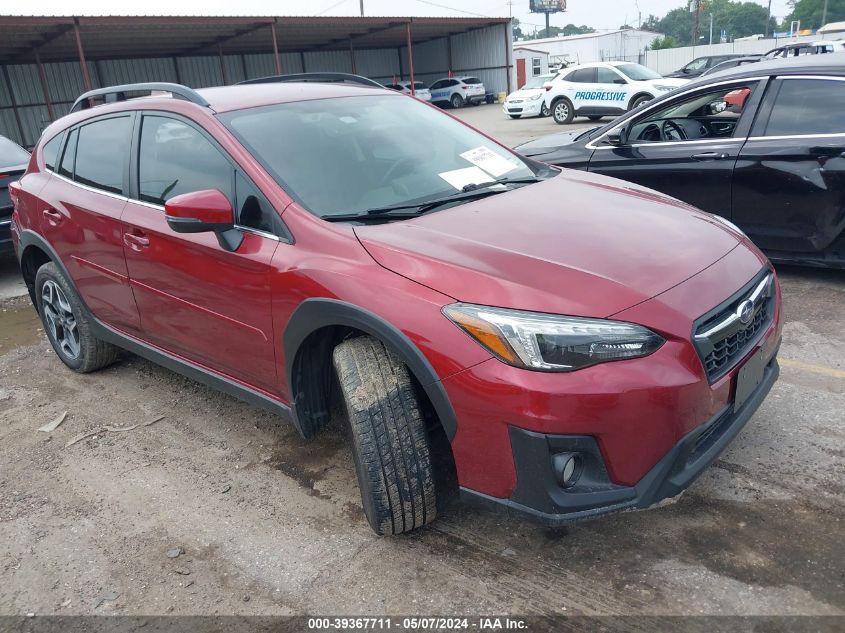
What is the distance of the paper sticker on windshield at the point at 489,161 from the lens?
3.41m

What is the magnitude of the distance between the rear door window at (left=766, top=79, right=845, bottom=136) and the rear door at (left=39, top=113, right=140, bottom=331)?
4.21 m

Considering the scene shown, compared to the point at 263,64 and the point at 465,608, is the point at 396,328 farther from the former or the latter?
the point at 263,64

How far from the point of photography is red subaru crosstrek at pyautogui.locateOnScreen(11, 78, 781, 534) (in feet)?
7.18

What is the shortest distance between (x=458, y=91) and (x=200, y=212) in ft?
106

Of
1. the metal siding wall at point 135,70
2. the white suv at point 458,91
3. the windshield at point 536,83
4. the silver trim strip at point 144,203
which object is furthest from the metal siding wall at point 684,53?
the silver trim strip at point 144,203

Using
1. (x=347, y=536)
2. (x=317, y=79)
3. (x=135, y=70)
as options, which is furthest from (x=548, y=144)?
(x=135, y=70)

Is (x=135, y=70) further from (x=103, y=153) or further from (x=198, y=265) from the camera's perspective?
(x=198, y=265)

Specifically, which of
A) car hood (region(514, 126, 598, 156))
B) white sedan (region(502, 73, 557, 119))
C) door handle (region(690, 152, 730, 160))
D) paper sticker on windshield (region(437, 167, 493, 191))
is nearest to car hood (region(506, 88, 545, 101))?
white sedan (region(502, 73, 557, 119))

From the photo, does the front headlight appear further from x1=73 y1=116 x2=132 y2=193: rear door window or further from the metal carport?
the metal carport

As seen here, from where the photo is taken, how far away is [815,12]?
95.5m

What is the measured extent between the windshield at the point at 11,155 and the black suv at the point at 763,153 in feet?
17.9

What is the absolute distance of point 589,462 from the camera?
2203mm

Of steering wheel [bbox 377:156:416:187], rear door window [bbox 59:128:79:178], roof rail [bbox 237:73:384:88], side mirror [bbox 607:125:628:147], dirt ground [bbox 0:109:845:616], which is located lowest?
dirt ground [bbox 0:109:845:616]

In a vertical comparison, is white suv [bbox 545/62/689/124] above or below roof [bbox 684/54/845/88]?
below
